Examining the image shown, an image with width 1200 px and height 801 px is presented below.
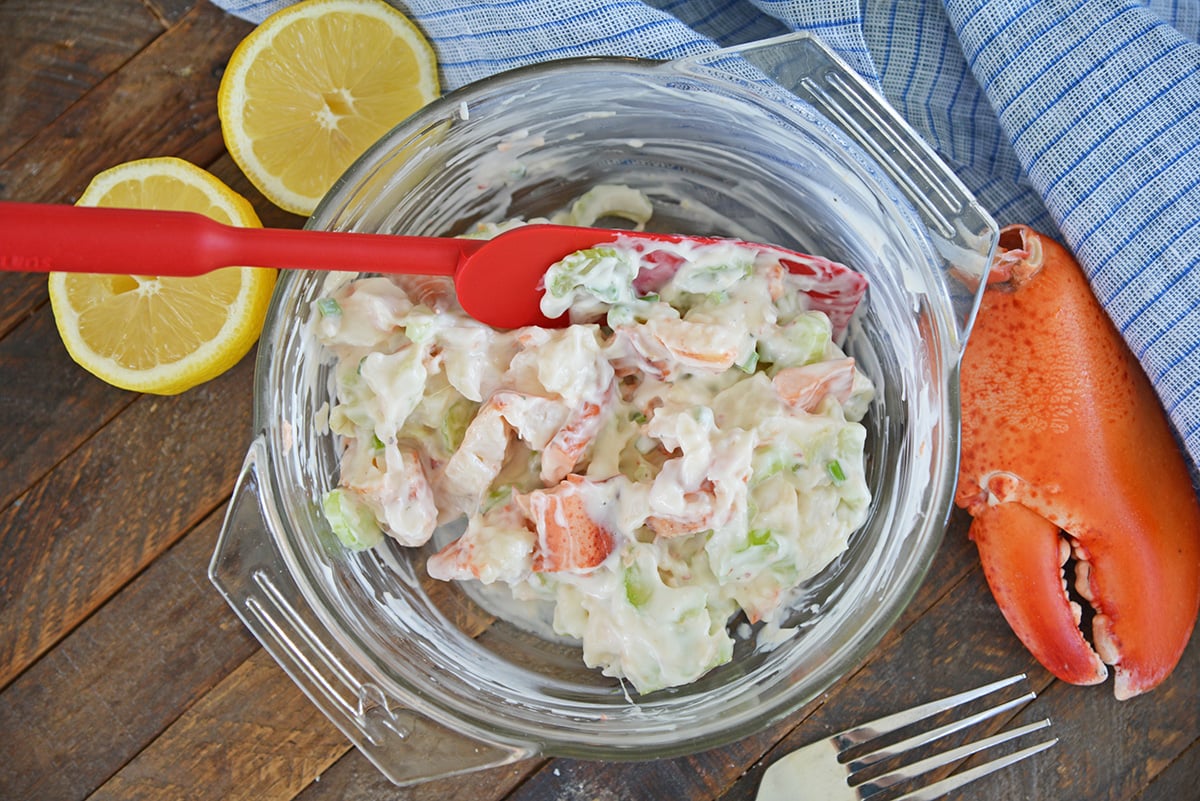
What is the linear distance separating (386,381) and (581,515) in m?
0.27

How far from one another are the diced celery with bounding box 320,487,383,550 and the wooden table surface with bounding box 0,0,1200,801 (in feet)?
1.12

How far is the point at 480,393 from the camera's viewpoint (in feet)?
3.87

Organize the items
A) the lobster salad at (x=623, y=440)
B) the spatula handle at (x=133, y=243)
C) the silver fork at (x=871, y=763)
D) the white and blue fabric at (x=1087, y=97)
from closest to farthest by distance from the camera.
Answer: the spatula handle at (x=133, y=243) < the lobster salad at (x=623, y=440) < the white and blue fabric at (x=1087, y=97) < the silver fork at (x=871, y=763)

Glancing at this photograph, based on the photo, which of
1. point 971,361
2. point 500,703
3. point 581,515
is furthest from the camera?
point 971,361

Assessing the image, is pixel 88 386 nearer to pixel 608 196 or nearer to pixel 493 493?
pixel 493 493

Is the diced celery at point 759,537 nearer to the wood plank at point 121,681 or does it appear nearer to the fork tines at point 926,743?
the fork tines at point 926,743

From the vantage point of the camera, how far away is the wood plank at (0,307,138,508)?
1.50m

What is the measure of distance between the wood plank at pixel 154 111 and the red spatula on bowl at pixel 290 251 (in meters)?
0.53

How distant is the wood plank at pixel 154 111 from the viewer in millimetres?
1501

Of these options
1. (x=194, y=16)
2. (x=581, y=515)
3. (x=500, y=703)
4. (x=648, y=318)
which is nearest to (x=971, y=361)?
(x=648, y=318)

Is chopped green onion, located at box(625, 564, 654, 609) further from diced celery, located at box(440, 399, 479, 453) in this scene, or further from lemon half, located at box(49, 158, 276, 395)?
lemon half, located at box(49, 158, 276, 395)

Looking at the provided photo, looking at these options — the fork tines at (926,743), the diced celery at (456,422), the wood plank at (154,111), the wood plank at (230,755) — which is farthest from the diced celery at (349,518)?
the fork tines at (926,743)

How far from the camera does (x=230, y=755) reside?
1.49m

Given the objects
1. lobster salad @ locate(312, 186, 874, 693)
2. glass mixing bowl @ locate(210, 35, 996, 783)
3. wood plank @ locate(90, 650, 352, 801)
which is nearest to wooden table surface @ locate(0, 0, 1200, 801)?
wood plank @ locate(90, 650, 352, 801)
